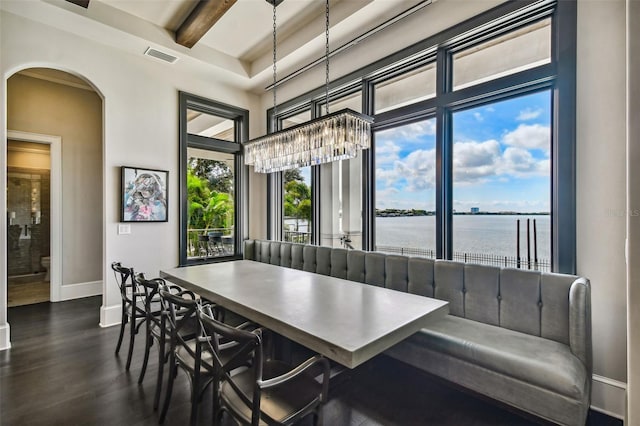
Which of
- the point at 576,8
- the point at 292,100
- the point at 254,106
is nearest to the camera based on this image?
the point at 576,8

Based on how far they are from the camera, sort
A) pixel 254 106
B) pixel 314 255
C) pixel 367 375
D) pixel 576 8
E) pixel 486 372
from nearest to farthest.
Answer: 1. pixel 486 372
2. pixel 576 8
3. pixel 367 375
4. pixel 314 255
5. pixel 254 106

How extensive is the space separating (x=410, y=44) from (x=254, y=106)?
9.79ft

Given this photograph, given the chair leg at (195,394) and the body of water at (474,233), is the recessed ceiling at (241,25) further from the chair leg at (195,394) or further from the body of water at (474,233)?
the chair leg at (195,394)

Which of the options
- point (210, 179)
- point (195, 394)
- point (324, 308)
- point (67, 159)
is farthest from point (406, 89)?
point (67, 159)

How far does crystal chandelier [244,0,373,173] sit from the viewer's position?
8.05 ft

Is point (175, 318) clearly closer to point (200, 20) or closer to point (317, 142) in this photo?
point (317, 142)

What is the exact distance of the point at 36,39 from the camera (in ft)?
10.8

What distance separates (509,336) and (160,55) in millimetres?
4885

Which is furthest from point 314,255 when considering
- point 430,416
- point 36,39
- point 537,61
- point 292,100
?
point 36,39

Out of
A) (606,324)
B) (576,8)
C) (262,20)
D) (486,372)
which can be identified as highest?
(262,20)

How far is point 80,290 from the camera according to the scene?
16.1 feet

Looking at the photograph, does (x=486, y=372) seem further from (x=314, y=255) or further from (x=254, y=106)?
(x=254, y=106)

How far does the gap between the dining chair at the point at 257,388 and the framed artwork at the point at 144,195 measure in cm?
309

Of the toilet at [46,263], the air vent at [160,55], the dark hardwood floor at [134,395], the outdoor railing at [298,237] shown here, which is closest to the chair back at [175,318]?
the dark hardwood floor at [134,395]
